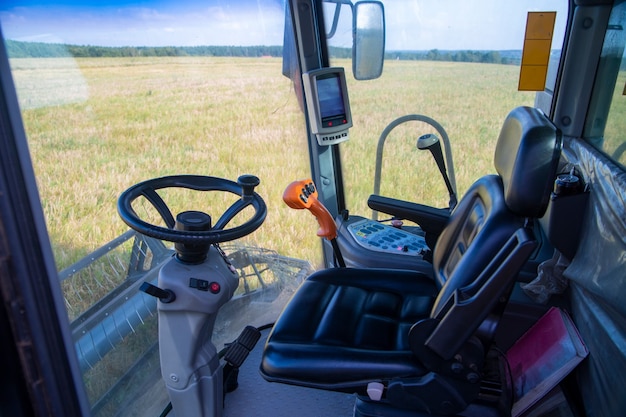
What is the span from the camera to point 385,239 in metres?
2.31

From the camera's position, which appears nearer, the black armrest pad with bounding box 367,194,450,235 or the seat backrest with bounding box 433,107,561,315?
the seat backrest with bounding box 433,107,561,315

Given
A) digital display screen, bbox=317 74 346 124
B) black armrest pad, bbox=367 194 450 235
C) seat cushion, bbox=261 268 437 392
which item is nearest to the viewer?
seat cushion, bbox=261 268 437 392

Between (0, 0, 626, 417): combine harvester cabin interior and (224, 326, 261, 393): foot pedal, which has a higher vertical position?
(0, 0, 626, 417): combine harvester cabin interior

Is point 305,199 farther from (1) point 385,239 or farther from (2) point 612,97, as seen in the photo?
(2) point 612,97

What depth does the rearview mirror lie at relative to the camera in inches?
84.0

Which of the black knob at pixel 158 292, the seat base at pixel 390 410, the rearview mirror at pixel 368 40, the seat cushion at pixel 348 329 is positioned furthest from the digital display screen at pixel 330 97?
the seat base at pixel 390 410

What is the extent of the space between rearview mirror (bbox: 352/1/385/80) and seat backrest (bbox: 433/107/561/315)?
100 cm

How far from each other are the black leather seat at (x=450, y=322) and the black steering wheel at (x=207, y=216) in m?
0.35

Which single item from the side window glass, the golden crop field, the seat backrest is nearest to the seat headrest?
the seat backrest

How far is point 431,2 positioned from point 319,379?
5.74ft

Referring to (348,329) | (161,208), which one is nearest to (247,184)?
(161,208)

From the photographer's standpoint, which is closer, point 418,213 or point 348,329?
point 348,329

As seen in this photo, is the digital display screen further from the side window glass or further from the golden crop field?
the side window glass

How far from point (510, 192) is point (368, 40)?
128 cm
